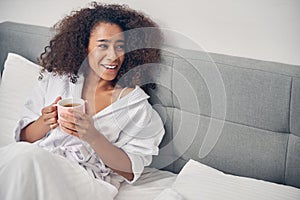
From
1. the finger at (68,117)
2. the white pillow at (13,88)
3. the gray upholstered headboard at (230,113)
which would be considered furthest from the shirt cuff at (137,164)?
the white pillow at (13,88)

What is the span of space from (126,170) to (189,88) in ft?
1.09

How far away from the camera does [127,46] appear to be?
154 cm

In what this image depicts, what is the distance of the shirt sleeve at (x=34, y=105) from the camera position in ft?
5.33

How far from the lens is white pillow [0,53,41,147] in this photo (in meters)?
1.76

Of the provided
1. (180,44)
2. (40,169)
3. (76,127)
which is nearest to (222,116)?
(180,44)

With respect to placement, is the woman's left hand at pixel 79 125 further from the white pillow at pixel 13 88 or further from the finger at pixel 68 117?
the white pillow at pixel 13 88

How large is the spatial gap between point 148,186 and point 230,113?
1.18 ft

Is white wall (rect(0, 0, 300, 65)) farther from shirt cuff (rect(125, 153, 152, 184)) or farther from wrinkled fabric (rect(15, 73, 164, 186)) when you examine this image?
shirt cuff (rect(125, 153, 152, 184))

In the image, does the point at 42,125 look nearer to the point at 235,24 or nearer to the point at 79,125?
the point at 79,125

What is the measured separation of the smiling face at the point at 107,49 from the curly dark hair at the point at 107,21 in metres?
0.02

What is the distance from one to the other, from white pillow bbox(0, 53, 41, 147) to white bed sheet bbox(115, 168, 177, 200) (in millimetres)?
510

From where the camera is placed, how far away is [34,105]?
5.42ft

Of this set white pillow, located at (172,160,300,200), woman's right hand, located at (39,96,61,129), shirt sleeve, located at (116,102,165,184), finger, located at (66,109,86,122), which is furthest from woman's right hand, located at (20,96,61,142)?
white pillow, located at (172,160,300,200)

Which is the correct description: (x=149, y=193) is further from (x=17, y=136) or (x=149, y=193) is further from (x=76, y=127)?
(x=17, y=136)
